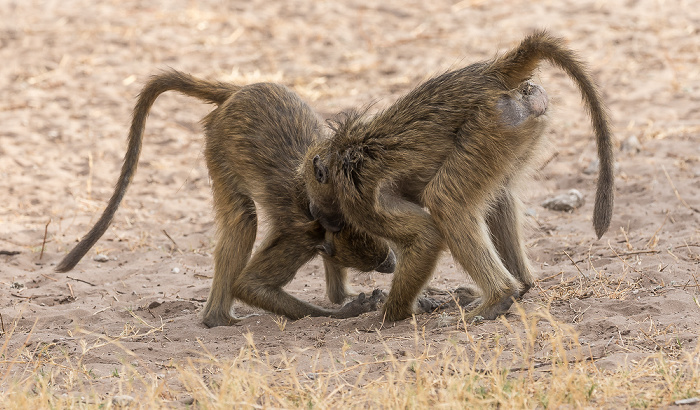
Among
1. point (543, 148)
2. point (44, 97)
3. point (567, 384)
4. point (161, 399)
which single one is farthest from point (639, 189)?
point (44, 97)

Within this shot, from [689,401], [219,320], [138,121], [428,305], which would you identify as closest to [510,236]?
[428,305]

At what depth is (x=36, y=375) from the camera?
13.4 feet

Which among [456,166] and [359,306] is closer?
[456,166]

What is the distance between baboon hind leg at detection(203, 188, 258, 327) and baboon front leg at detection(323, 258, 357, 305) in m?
0.60

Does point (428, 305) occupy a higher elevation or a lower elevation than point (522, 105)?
lower

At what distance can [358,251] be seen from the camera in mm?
5414

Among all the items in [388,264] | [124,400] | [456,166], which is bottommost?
[388,264]

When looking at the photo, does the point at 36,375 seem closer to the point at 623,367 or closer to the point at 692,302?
the point at 623,367

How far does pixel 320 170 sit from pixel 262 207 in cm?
74

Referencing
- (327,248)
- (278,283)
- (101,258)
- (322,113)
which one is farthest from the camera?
(322,113)

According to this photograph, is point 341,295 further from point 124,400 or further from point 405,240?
point 124,400

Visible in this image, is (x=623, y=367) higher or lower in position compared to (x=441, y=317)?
higher

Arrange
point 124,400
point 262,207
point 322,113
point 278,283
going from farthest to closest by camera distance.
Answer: point 322,113 → point 262,207 → point 278,283 → point 124,400

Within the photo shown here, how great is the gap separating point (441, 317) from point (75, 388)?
210 cm
